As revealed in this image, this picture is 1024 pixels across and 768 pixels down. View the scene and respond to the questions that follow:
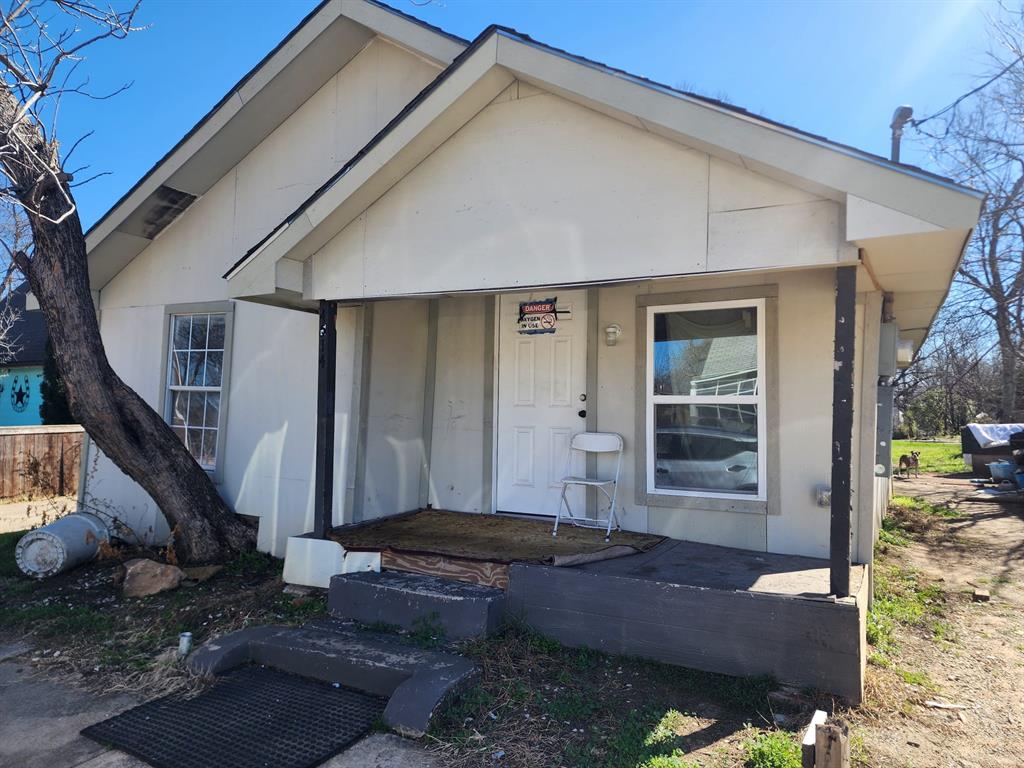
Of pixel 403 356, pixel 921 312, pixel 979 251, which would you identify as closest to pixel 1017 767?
pixel 921 312

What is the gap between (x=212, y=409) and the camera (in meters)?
8.16

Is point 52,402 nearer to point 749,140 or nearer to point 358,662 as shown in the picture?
point 358,662

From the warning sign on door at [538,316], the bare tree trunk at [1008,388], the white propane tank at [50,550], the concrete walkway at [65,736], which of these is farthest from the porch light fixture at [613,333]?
the bare tree trunk at [1008,388]

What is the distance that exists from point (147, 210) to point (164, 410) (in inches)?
97.9

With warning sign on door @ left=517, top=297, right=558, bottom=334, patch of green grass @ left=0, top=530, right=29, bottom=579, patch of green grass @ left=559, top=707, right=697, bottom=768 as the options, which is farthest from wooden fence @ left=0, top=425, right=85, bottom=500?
patch of green grass @ left=559, top=707, right=697, bottom=768

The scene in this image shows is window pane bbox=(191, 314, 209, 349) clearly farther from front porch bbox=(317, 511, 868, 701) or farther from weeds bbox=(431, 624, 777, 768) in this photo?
weeds bbox=(431, 624, 777, 768)

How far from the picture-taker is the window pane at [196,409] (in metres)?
8.24

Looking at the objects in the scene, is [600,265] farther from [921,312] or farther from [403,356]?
[921,312]

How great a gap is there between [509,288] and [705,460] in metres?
2.35

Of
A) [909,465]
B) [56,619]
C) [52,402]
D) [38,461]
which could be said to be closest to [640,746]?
[56,619]

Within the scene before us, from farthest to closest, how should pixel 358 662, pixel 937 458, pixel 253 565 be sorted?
pixel 937 458
pixel 253 565
pixel 358 662

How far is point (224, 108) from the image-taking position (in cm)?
729

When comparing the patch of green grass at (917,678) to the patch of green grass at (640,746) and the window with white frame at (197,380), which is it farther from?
the window with white frame at (197,380)

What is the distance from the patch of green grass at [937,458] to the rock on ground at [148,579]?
18735mm
